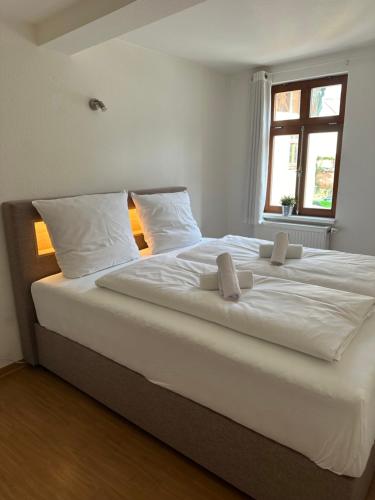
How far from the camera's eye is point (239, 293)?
1619mm

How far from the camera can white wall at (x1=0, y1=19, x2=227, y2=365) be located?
2.07 meters

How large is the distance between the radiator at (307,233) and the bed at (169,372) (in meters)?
2.02

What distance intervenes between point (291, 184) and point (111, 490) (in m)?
3.25

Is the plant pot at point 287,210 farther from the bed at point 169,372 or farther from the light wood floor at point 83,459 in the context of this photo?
the light wood floor at point 83,459

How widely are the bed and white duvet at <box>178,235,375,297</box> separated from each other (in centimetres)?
42

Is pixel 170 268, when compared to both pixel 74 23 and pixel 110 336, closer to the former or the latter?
pixel 110 336

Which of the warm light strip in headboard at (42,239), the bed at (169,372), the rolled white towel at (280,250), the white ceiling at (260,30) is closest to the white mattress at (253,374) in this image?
the bed at (169,372)

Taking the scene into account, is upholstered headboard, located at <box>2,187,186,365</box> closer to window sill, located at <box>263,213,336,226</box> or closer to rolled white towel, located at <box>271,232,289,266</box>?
rolled white towel, located at <box>271,232,289,266</box>

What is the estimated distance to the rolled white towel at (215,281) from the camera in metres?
1.72

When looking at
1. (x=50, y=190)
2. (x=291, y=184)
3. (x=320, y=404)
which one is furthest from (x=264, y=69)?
(x=320, y=404)

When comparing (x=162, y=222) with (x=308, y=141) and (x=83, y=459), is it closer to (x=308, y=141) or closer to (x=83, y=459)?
(x=83, y=459)

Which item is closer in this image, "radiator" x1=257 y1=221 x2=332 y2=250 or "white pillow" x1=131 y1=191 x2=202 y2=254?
"white pillow" x1=131 y1=191 x2=202 y2=254

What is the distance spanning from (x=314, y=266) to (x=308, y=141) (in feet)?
6.35

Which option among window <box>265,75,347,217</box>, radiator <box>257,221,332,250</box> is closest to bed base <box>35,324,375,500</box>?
radiator <box>257,221,332,250</box>
